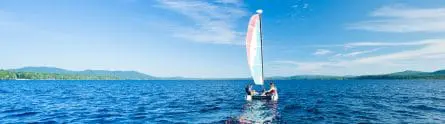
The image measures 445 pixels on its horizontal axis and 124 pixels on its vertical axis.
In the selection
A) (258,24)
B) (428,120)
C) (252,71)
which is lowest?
(428,120)

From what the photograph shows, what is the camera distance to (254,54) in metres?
51.7

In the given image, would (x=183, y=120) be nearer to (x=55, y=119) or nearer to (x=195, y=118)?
(x=195, y=118)

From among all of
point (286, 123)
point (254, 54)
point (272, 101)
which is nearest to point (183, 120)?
point (286, 123)

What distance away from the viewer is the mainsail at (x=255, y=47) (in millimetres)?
50009

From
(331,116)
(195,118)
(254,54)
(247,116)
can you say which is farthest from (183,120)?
(254,54)

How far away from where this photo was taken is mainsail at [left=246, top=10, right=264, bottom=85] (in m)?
50.0

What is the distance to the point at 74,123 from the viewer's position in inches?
1300

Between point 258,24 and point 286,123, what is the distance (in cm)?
2091

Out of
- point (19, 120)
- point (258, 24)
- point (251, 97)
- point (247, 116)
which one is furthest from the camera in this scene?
point (251, 97)

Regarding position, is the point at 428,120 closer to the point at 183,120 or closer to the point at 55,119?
the point at 183,120

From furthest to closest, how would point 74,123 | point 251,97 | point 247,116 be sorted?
point 251,97 → point 247,116 → point 74,123

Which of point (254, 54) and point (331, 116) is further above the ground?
point (254, 54)

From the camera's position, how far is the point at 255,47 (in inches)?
2025

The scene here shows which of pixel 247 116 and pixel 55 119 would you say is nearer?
pixel 55 119
